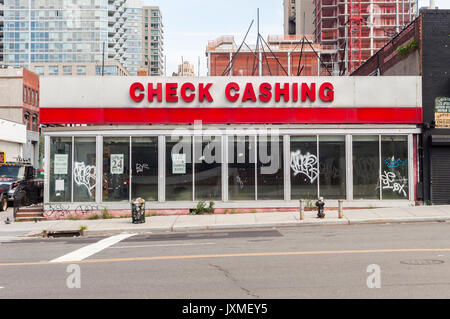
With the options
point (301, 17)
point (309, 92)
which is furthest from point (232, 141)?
point (301, 17)

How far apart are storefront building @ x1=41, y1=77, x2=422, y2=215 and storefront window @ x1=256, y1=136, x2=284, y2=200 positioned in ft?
0.14

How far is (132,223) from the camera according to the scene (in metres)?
18.8

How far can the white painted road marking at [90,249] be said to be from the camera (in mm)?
→ 11781

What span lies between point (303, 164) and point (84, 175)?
9186mm

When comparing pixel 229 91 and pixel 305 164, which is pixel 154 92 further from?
pixel 305 164

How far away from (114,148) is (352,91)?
10.3 m

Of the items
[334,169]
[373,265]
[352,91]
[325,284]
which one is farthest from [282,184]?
[325,284]

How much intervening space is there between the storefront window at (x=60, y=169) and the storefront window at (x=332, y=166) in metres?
10.5

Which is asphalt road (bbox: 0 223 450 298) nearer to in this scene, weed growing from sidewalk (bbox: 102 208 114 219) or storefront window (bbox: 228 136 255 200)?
weed growing from sidewalk (bbox: 102 208 114 219)

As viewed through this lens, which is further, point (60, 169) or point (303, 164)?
point (303, 164)

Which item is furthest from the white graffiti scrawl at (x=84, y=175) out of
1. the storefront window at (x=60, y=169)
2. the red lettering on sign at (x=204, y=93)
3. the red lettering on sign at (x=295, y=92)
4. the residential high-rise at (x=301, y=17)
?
the residential high-rise at (x=301, y=17)

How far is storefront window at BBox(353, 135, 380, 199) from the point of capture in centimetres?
2166

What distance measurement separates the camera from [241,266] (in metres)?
10.0
